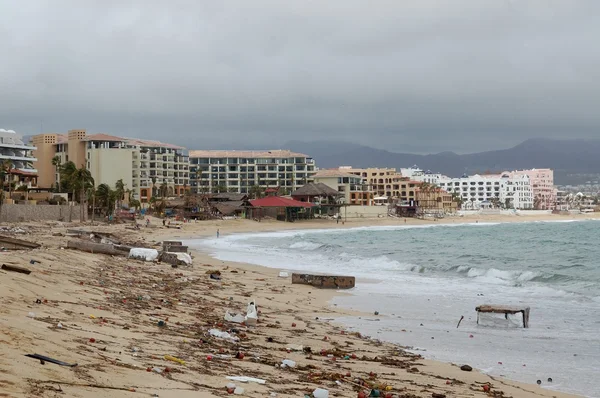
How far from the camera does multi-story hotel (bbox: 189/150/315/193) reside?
13925 centimetres

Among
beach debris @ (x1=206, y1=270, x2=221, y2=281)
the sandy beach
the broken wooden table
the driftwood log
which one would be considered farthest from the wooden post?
the driftwood log

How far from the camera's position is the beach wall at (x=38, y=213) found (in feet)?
189

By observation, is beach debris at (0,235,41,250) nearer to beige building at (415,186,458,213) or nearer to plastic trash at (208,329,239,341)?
plastic trash at (208,329,239,341)

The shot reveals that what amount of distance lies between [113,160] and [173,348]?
10148cm

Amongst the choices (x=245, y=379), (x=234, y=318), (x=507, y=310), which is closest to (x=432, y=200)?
(x=507, y=310)

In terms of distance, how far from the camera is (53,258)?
19094 mm

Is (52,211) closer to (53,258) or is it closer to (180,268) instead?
(180,268)

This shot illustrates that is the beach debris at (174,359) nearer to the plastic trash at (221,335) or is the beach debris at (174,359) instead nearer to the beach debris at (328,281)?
the plastic trash at (221,335)

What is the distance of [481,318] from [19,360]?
12.1 metres

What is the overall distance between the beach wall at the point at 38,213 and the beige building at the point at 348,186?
7222 centimetres

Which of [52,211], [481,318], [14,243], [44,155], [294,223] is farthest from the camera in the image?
[44,155]

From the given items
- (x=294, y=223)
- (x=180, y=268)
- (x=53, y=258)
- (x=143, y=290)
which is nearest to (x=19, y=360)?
(x=143, y=290)

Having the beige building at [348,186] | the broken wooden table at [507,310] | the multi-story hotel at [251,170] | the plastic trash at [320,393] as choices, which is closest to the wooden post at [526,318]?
the broken wooden table at [507,310]

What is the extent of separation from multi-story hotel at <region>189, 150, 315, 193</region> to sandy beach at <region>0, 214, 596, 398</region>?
120 meters
